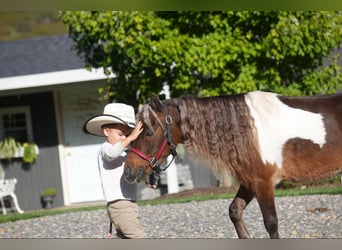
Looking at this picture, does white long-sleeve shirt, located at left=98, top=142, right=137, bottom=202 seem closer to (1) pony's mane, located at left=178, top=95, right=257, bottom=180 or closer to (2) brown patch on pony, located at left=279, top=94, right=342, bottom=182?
(1) pony's mane, located at left=178, top=95, right=257, bottom=180

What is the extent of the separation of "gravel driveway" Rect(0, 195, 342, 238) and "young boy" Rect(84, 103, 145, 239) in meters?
2.62

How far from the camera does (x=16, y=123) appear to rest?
13.6 metres

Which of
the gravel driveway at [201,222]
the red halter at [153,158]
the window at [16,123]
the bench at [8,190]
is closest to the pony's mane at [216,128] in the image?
the red halter at [153,158]

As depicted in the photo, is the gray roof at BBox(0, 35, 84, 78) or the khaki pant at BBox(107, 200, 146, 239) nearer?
the khaki pant at BBox(107, 200, 146, 239)

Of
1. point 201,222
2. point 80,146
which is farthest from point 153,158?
point 80,146

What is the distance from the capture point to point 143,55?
9.77 metres

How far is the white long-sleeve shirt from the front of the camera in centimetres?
491

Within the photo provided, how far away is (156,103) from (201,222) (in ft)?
11.9

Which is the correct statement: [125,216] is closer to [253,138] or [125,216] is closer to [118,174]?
[118,174]

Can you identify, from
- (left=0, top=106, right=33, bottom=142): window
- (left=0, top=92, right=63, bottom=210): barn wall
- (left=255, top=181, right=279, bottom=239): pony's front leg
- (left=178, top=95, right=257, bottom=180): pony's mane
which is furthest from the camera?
(left=0, top=106, right=33, bottom=142): window

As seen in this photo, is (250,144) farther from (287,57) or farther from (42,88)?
(42,88)

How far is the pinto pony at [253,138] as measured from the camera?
198 inches

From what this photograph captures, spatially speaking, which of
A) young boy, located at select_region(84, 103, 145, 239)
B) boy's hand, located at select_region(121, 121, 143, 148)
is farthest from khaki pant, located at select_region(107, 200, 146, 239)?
boy's hand, located at select_region(121, 121, 143, 148)
